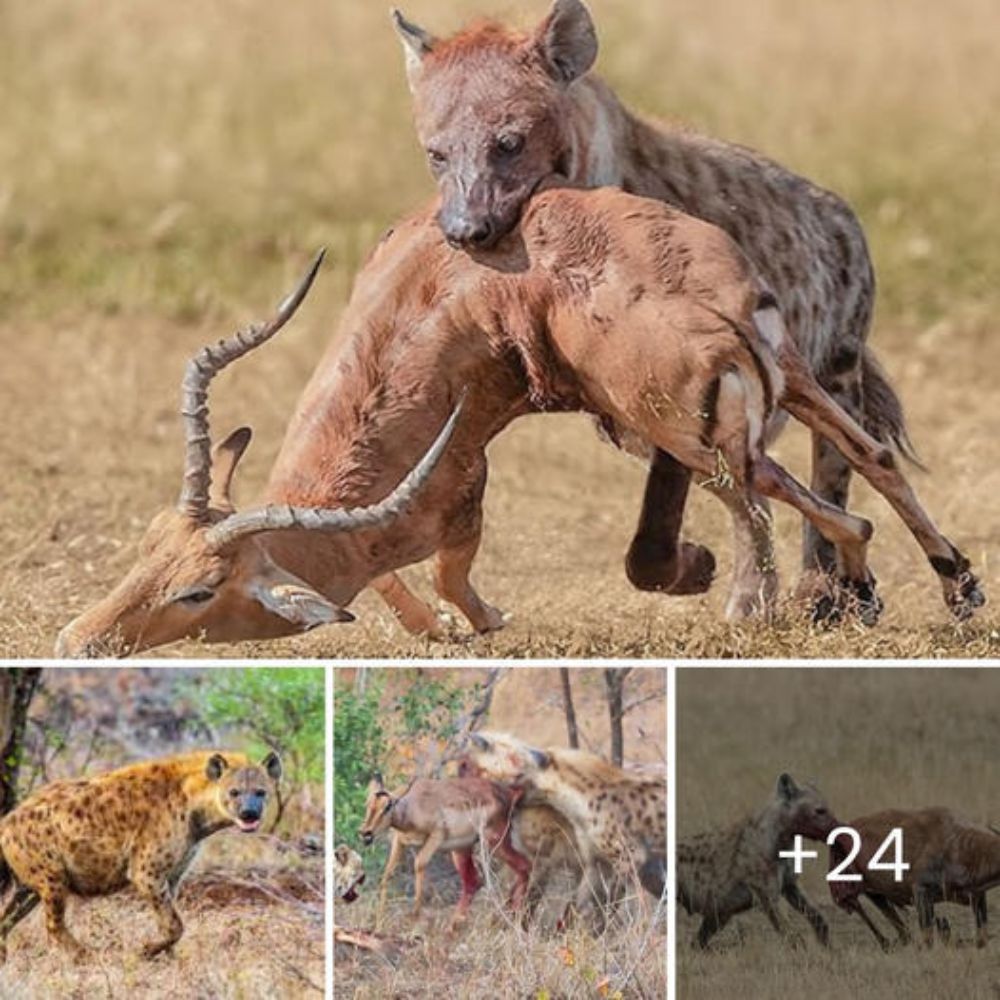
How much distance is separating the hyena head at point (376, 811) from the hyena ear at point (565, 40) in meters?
2.88

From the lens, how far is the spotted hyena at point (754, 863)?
8031 mm

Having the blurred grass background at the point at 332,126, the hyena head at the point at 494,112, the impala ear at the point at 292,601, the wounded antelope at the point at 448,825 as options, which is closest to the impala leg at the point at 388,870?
the wounded antelope at the point at 448,825

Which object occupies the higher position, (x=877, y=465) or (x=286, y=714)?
(x=877, y=465)

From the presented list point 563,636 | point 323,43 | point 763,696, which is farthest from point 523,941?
point 323,43

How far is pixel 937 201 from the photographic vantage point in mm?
20891

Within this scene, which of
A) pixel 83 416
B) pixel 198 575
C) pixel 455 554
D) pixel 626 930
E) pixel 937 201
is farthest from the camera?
pixel 937 201

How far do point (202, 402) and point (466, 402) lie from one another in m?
0.87

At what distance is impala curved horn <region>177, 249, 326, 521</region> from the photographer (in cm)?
934

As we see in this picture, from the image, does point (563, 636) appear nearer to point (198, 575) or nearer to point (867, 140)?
point (198, 575)

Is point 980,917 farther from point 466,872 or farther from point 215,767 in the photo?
point 215,767

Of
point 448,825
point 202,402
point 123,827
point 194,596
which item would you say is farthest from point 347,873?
point 202,402

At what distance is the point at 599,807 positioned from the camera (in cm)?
809

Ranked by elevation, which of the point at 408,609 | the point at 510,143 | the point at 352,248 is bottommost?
the point at 408,609

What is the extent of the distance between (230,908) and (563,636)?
8.42 ft
